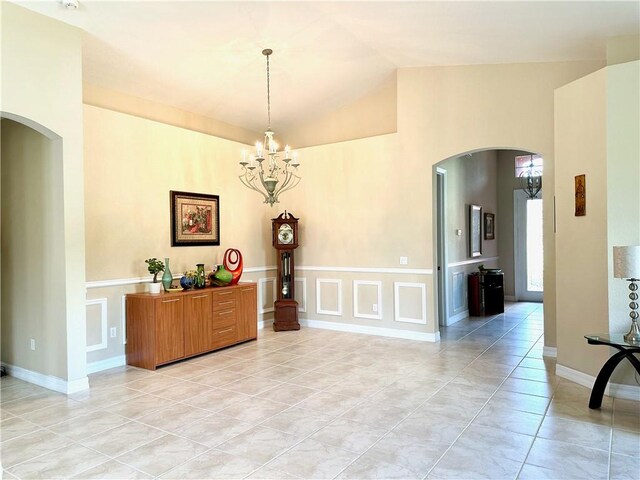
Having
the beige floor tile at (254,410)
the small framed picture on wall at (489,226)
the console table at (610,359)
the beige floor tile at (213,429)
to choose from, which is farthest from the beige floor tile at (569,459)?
the small framed picture on wall at (489,226)

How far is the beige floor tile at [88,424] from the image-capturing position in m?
3.17

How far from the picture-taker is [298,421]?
3328mm

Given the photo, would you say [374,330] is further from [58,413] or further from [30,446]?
[30,446]

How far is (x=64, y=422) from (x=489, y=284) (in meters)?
6.95

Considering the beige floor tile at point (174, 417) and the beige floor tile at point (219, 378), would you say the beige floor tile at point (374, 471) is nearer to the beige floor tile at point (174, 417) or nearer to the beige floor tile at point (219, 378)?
the beige floor tile at point (174, 417)

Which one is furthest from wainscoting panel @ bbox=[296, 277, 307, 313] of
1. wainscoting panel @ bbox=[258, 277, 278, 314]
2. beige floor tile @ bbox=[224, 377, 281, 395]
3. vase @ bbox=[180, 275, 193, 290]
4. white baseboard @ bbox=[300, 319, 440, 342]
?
beige floor tile @ bbox=[224, 377, 281, 395]

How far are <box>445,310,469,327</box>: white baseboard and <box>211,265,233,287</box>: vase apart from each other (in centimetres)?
356

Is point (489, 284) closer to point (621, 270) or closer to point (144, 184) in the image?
point (621, 270)

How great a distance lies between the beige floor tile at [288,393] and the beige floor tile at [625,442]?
90.7 inches

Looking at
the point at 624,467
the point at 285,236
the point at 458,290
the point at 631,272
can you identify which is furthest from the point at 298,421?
the point at 458,290

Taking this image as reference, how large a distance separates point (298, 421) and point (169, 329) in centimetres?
221

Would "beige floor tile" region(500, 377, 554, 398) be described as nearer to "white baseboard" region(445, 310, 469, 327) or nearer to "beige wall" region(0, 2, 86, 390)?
"white baseboard" region(445, 310, 469, 327)

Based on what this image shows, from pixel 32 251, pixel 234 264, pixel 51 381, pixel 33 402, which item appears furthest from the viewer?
pixel 234 264

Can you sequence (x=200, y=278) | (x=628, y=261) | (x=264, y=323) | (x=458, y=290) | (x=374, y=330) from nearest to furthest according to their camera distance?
(x=628, y=261) → (x=200, y=278) → (x=374, y=330) → (x=264, y=323) → (x=458, y=290)
